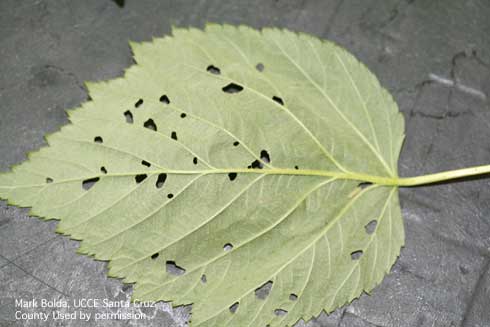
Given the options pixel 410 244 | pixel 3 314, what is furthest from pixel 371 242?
pixel 3 314

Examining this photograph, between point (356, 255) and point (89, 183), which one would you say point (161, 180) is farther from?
point (356, 255)

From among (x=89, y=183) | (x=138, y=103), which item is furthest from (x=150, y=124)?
(x=89, y=183)

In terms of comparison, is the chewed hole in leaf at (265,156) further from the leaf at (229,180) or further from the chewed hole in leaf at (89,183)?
the chewed hole in leaf at (89,183)

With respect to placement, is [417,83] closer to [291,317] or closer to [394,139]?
[394,139]

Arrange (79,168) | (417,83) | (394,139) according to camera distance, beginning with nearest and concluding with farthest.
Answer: (79,168) → (394,139) → (417,83)

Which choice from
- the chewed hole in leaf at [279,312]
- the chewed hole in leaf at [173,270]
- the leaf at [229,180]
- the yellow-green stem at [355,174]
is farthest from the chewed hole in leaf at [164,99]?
the chewed hole in leaf at [279,312]

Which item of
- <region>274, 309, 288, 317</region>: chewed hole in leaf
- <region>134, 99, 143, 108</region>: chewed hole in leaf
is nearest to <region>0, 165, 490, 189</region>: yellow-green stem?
<region>134, 99, 143, 108</region>: chewed hole in leaf
